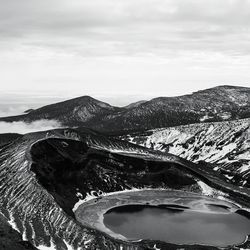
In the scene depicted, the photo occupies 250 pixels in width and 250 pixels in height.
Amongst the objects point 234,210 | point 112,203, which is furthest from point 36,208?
point 234,210

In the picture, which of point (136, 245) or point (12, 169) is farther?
point (12, 169)

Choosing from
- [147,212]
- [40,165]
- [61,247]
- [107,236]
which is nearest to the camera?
[61,247]

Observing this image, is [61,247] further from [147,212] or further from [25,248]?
[147,212]

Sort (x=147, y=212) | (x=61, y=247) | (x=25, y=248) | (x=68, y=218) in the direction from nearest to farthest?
1. (x=25, y=248)
2. (x=61, y=247)
3. (x=68, y=218)
4. (x=147, y=212)

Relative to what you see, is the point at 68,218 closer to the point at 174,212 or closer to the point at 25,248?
the point at 25,248

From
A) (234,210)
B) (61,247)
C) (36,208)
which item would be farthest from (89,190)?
(61,247)

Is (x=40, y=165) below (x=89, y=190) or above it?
above
